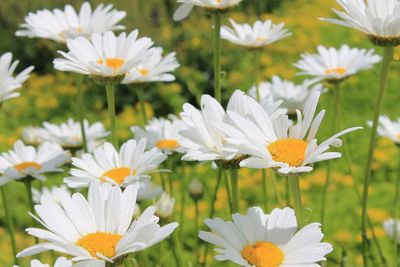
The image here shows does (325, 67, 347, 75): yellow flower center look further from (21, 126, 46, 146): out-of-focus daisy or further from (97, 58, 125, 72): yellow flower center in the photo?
(21, 126, 46, 146): out-of-focus daisy

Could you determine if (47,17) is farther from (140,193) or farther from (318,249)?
(318,249)

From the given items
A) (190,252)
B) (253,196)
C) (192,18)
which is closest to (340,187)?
(253,196)

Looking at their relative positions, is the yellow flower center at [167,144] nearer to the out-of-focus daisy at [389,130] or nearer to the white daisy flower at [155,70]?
the white daisy flower at [155,70]

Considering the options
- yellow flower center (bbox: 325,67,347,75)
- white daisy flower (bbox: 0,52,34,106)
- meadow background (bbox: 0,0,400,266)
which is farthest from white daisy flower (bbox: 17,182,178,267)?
meadow background (bbox: 0,0,400,266)

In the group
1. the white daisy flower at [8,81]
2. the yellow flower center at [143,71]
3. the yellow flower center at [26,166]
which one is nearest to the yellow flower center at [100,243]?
the white daisy flower at [8,81]

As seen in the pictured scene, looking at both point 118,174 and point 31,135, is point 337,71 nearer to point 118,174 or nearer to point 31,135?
point 118,174

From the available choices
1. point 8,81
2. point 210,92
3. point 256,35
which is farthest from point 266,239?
point 210,92

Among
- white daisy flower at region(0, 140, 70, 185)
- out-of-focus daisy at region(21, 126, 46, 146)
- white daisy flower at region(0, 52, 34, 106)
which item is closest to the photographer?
white daisy flower at region(0, 52, 34, 106)
